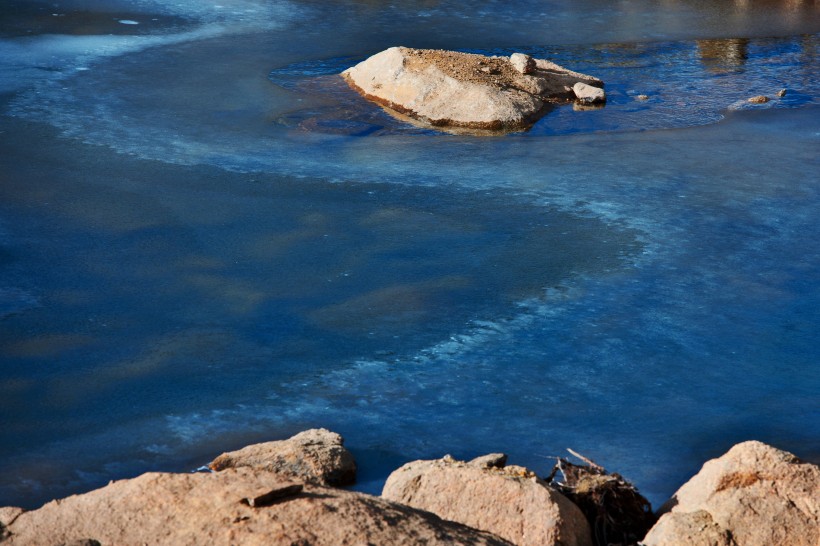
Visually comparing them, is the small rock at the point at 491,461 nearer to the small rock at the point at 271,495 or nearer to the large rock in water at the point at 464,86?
the small rock at the point at 271,495

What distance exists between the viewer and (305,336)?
5.35m

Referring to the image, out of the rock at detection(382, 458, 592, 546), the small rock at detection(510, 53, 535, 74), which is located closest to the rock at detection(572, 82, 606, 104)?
the small rock at detection(510, 53, 535, 74)

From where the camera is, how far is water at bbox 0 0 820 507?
4.62m

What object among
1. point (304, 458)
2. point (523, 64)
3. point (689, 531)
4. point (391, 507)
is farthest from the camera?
point (523, 64)

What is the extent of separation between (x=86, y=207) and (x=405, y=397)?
3.35m

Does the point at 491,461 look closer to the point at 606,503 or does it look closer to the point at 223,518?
the point at 606,503

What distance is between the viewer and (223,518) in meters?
2.77

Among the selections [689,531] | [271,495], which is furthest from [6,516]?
[689,531]

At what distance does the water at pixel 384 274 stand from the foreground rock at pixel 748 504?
50 centimetres

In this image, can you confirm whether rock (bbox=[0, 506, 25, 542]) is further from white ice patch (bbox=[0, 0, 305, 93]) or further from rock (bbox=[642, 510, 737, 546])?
white ice patch (bbox=[0, 0, 305, 93])

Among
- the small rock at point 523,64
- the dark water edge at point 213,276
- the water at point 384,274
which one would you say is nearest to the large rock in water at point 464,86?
the small rock at point 523,64

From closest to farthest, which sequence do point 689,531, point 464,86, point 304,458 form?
point 689,531 → point 304,458 → point 464,86

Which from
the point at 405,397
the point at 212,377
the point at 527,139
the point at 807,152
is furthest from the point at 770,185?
the point at 212,377

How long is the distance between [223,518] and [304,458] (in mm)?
1306
